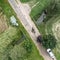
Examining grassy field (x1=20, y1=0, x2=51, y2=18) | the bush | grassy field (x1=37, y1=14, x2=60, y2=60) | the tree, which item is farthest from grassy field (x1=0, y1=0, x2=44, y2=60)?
grassy field (x1=20, y1=0, x2=51, y2=18)

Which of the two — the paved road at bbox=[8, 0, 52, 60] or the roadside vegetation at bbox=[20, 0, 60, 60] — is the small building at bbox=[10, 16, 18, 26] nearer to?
the paved road at bbox=[8, 0, 52, 60]

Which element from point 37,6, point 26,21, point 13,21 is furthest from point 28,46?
point 37,6

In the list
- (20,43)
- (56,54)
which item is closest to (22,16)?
(20,43)

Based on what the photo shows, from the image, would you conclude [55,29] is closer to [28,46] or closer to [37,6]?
[37,6]

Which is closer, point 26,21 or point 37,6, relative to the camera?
point 26,21

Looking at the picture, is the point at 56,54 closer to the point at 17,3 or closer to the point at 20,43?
the point at 20,43

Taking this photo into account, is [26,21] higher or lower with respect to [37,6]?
lower

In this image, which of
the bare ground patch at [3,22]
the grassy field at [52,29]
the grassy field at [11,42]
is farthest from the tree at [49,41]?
the bare ground patch at [3,22]
